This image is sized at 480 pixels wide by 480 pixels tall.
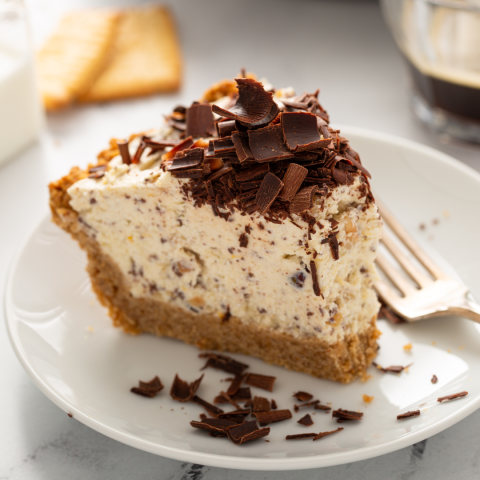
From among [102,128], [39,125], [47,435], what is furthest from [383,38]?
[47,435]

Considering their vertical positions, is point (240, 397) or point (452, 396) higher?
point (452, 396)

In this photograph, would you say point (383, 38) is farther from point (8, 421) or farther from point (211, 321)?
point (8, 421)

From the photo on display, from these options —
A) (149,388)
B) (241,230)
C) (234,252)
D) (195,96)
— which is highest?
(241,230)

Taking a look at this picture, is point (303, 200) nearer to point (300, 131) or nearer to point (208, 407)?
point (300, 131)

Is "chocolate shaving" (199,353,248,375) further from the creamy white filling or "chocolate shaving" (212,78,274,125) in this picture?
"chocolate shaving" (212,78,274,125)

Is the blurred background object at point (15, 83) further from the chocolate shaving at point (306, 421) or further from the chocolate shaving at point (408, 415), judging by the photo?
the chocolate shaving at point (408, 415)

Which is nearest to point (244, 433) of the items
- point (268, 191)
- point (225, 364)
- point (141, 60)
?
point (225, 364)
